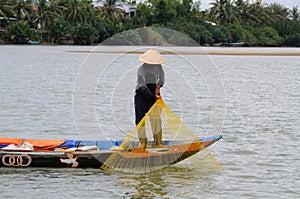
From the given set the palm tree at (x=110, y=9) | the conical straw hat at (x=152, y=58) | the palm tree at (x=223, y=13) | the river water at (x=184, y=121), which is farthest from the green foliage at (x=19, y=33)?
the conical straw hat at (x=152, y=58)

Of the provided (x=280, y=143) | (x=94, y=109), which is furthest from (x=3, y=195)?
(x=94, y=109)

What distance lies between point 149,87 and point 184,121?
8.05 meters

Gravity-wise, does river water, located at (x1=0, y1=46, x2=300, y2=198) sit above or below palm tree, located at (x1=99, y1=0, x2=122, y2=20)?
below

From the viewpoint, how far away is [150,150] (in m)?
11.9

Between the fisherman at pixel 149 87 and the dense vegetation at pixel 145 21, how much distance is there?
256ft

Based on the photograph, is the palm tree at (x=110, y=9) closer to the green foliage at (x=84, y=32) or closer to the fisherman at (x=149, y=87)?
the green foliage at (x=84, y=32)

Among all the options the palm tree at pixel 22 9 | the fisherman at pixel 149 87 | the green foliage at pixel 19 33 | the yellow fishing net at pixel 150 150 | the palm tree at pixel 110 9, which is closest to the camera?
the fisherman at pixel 149 87

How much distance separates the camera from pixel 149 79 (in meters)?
11.8

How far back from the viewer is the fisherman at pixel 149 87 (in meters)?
11.7

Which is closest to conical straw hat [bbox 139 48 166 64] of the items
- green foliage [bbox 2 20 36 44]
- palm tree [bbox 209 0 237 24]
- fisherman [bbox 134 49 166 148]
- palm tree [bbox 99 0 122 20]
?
fisherman [bbox 134 49 166 148]

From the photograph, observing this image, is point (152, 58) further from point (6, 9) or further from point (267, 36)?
point (267, 36)

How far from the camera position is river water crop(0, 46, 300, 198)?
11.5m

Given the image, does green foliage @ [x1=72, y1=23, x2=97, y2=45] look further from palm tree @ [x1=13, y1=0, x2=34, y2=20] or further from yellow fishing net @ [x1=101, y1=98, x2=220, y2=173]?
yellow fishing net @ [x1=101, y1=98, x2=220, y2=173]

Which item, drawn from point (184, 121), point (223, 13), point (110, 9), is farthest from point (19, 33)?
point (184, 121)
